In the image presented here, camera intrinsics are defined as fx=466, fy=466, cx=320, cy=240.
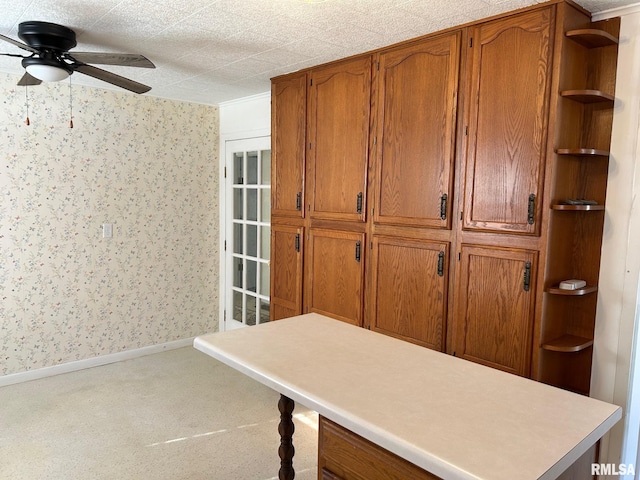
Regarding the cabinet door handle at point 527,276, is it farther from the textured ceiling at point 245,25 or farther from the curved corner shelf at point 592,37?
the textured ceiling at point 245,25

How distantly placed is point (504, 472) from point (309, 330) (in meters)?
1.08

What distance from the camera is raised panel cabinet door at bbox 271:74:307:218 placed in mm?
3336

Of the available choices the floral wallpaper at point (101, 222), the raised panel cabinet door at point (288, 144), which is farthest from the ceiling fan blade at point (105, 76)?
the floral wallpaper at point (101, 222)

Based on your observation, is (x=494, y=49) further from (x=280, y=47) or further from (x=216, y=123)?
(x=216, y=123)

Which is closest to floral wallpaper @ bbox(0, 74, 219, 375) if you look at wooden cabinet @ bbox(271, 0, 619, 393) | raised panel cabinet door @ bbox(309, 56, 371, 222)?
raised panel cabinet door @ bbox(309, 56, 371, 222)

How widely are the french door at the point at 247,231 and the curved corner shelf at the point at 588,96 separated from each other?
253cm

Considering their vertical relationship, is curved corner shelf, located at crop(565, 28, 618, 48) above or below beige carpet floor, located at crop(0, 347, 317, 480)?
above

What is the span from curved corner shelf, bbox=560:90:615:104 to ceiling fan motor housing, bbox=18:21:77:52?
2.47m

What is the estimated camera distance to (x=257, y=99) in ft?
13.5

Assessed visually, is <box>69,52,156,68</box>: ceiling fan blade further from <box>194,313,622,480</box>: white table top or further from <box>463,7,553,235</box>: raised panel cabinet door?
<box>463,7,553,235</box>: raised panel cabinet door

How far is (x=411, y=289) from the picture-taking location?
2684mm

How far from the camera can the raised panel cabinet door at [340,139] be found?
115 inches

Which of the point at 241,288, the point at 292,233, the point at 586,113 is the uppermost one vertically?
the point at 586,113

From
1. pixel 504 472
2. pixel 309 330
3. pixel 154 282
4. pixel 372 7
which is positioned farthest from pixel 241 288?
pixel 504 472
